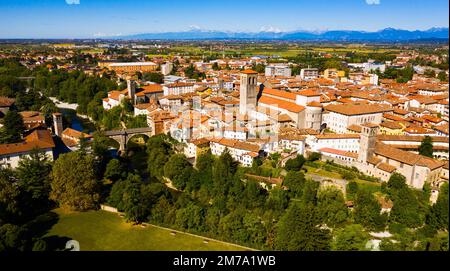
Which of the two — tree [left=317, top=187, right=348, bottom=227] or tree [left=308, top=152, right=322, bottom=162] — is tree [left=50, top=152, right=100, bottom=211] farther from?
tree [left=308, top=152, right=322, bottom=162]

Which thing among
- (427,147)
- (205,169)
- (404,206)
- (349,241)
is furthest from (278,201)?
(427,147)

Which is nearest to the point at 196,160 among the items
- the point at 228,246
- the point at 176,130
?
the point at 176,130

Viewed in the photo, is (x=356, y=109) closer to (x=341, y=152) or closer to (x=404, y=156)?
(x=341, y=152)

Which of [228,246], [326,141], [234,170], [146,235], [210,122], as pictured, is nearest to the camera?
[228,246]

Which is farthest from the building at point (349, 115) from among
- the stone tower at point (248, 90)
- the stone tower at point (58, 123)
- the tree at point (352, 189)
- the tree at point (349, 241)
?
the stone tower at point (58, 123)

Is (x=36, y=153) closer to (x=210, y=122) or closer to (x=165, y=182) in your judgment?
(x=165, y=182)
